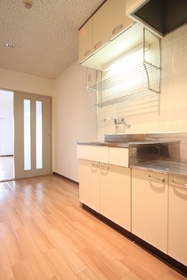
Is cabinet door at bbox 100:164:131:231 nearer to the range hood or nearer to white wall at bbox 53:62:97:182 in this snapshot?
white wall at bbox 53:62:97:182

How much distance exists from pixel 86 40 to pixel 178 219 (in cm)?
214

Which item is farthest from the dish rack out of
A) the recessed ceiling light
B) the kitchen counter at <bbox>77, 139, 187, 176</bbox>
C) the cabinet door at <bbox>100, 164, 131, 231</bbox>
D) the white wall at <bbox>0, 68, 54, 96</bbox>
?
the white wall at <bbox>0, 68, 54, 96</bbox>

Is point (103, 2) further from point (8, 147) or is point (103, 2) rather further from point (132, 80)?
point (8, 147)

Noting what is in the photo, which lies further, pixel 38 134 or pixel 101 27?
pixel 38 134

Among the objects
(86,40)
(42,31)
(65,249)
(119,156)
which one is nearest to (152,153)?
(119,156)

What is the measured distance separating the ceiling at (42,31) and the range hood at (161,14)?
628 millimetres

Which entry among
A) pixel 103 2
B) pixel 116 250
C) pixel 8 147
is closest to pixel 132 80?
pixel 103 2

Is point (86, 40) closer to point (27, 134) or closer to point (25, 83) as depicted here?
point (25, 83)

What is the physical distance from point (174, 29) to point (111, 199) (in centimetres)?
174

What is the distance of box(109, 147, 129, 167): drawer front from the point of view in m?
1.34

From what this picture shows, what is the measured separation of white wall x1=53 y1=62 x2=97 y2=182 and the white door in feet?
0.80

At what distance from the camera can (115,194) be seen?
58.7 inches

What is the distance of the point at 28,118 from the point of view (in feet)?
12.4

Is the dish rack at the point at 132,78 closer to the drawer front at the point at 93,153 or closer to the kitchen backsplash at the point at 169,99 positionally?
the kitchen backsplash at the point at 169,99
